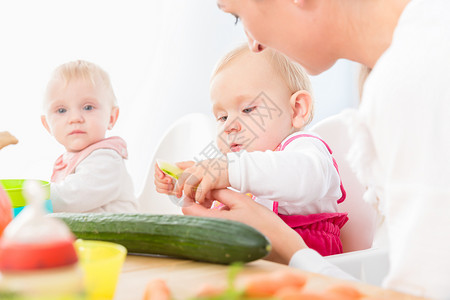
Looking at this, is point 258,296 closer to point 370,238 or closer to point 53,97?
point 370,238

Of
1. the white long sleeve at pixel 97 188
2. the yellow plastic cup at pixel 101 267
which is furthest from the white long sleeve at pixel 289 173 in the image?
the white long sleeve at pixel 97 188

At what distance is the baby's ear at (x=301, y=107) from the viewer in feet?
4.65

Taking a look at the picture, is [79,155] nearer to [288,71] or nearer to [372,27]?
[288,71]

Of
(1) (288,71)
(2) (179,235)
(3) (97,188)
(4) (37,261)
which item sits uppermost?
(1) (288,71)

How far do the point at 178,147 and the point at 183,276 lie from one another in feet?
4.23

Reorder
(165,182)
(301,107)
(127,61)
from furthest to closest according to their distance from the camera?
(127,61) → (301,107) → (165,182)

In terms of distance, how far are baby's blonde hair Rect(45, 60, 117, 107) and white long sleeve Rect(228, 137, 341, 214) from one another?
0.90 m

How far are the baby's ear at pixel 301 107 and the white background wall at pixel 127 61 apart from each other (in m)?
1.16

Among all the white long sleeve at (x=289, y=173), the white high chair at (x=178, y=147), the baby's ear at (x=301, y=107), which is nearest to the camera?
the white long sleeve at (x=289, y=173)

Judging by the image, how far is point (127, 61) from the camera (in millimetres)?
2744

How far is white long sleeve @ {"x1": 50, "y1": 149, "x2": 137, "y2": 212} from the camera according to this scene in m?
1.64

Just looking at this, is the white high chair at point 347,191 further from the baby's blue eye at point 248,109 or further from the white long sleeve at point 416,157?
the baby's blue eye at point 248,109

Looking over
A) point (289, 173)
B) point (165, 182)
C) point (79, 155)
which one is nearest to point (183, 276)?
point (289, 173)

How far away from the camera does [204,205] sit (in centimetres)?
112
